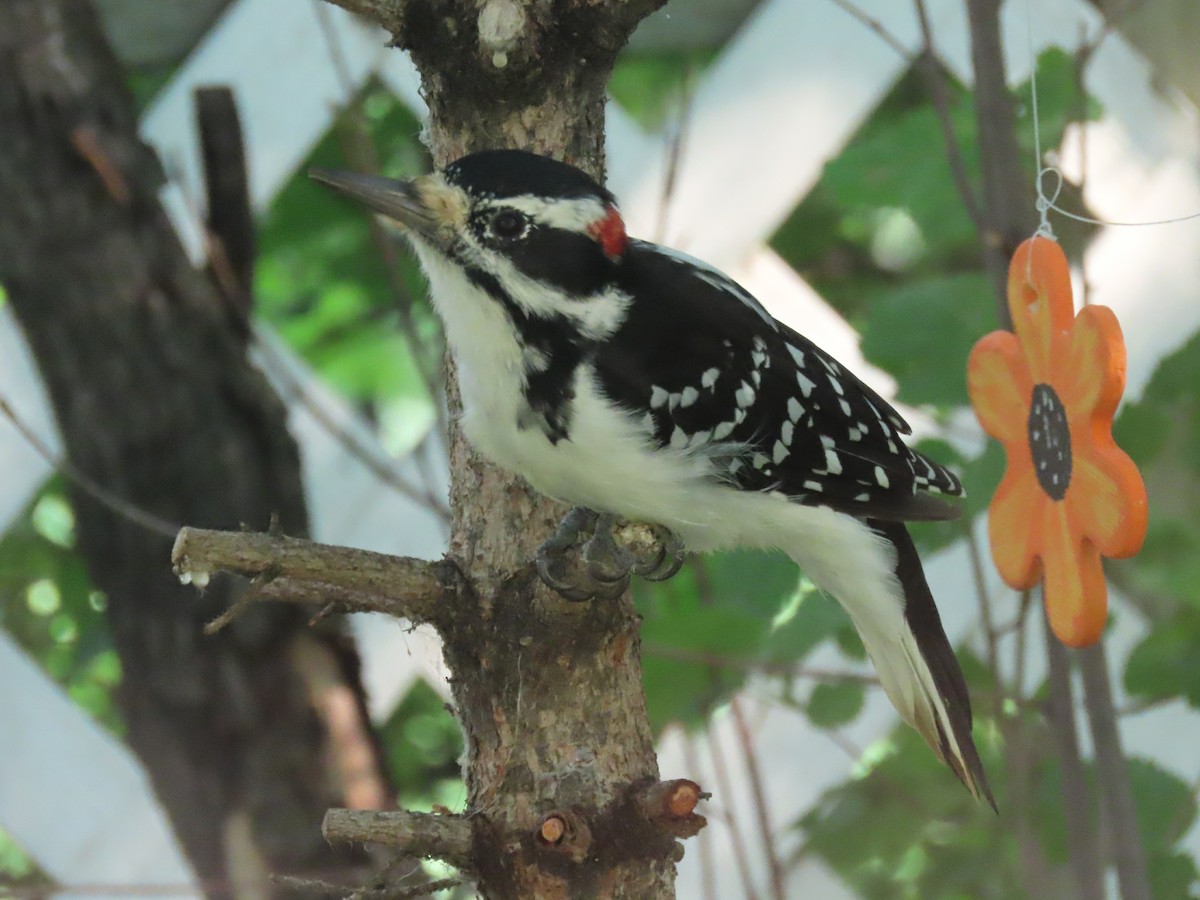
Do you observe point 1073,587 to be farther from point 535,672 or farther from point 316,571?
point 316,571

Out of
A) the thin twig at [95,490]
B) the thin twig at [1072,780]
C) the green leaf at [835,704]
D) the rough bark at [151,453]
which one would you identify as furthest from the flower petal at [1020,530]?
the rough bark at [151,453]

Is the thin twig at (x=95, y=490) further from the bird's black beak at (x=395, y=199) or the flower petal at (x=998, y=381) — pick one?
the flower petal at (x=998, y=381)

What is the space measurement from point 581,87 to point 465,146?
→ 4.5 inches

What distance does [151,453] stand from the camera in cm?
207

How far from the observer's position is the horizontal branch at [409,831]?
3.40 feet

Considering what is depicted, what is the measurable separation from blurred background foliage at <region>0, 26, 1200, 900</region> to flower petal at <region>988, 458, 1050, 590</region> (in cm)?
26

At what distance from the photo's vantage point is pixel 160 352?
2.08 meters

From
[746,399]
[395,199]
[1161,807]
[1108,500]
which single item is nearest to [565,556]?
[746,399]

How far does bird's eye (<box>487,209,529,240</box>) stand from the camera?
116 cm

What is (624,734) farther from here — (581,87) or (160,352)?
(160,352)

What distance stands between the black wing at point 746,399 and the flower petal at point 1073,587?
17 centimetres

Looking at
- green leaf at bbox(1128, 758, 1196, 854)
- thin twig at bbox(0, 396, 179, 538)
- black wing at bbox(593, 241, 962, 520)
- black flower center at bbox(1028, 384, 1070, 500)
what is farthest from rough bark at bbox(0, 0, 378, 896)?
black flower center at bbox(1028, 384, 1070, 500)

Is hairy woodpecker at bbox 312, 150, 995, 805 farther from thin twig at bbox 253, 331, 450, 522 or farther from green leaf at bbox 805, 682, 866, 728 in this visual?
thin twig at bbox 253, 331, 450, 522

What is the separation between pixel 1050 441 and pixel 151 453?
1.33 metres
